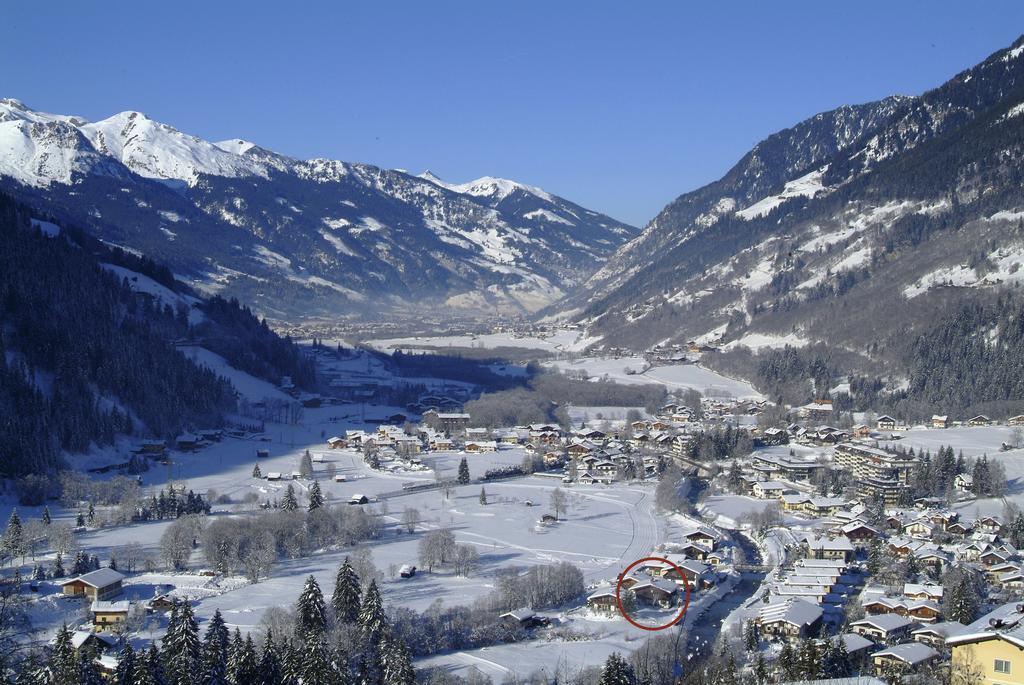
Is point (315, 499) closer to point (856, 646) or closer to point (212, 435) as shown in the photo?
point (212, 435)

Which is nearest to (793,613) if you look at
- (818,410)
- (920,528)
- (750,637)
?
(750,637)

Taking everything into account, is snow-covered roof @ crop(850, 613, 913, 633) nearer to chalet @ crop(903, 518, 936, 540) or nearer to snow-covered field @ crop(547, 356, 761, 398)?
chalet @ crop(903, 518, 936, 540)

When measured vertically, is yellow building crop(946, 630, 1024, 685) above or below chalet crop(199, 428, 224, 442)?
below

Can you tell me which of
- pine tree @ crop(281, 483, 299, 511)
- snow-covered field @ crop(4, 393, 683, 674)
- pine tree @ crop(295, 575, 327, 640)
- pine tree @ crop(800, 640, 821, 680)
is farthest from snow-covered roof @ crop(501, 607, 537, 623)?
pine tree @ crop(281, 483, 299, 511)

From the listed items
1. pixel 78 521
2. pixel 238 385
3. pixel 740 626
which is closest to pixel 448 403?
pixel 238 385

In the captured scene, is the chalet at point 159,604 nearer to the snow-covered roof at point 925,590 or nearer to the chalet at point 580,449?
the snow-covered roof at point 925,590

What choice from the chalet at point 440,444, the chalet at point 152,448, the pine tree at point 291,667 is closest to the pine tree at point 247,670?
the pine tree at point 291,667

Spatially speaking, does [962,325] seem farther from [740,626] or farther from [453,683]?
[453,683]
